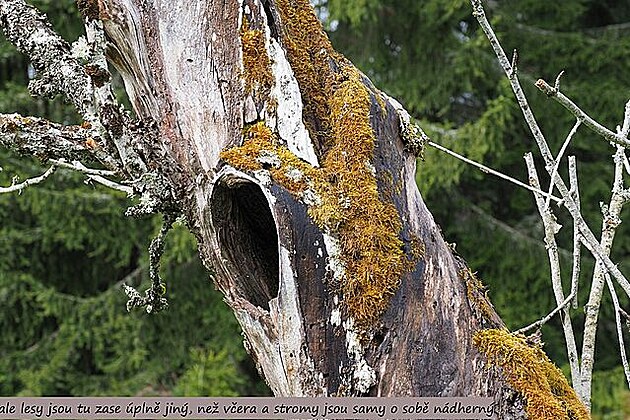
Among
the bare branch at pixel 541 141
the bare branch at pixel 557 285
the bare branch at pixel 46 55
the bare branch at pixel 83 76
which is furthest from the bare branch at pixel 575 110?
the bare branch at pixel 46 55

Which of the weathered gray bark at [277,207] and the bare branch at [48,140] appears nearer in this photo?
the weathered gray bark at [277,207]

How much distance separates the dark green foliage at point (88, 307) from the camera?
592 cm

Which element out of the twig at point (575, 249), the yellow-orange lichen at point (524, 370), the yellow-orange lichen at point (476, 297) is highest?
the twig at point (575, 249)

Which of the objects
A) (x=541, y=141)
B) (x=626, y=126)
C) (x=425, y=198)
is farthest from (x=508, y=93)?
(x=541, y=141)

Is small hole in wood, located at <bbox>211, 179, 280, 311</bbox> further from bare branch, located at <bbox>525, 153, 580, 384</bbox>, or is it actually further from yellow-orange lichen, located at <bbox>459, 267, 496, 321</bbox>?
bare branch, located at <bbox>525, 153, 580, 384</bbox>

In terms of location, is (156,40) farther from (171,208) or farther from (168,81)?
(171,208)

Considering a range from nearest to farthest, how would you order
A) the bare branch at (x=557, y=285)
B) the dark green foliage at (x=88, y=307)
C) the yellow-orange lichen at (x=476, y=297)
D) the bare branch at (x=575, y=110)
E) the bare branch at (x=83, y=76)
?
1. the bare branch at (x=575, y=110)
2. the yellow-orange lichen at (x=476, y=297)
3. the bare branch at (x=83, y=76)
4. the bare branch at (x=557, y=285)
5. the dark green foliage at (x=88, y=307)

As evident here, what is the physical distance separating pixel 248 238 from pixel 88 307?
15.9 ft

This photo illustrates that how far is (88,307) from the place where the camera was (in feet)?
20.0

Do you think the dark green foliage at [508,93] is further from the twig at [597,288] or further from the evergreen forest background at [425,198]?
the twig at [597,288]

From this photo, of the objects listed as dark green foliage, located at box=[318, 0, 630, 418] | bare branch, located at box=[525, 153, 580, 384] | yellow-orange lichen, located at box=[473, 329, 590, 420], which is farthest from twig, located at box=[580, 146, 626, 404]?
dark green foliage, located at box=[318, 0, 630, 418]

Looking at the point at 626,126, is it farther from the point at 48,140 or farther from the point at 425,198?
the point at 425,198

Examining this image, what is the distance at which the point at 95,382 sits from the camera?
6504 mm

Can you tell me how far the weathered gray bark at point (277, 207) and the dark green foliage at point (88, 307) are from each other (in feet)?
13.3
